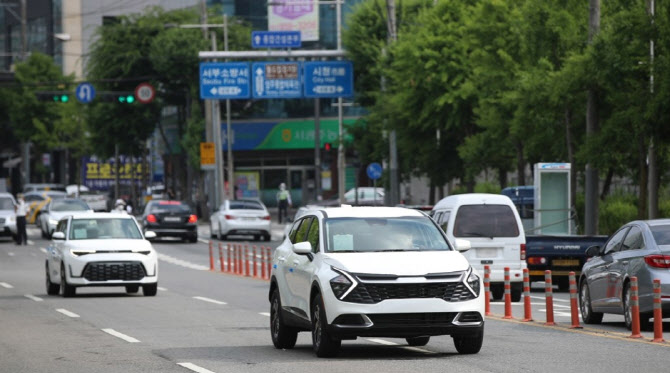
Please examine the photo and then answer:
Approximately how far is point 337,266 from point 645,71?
1768 cm

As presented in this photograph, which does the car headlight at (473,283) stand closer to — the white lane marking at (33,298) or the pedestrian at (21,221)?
the white lane marking at (33,298)

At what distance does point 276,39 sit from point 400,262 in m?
42.4

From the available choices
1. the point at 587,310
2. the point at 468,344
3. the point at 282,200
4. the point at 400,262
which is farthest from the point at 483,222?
the point at 282,200

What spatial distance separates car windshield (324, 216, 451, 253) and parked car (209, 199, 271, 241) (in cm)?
3827

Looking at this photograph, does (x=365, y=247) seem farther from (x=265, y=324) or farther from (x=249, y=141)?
(x=249, y=141)

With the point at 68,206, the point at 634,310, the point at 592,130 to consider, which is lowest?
the point at 68,206

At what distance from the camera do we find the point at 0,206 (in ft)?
180

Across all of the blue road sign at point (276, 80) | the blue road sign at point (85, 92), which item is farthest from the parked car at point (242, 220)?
the blue road sign at point (85, 92)

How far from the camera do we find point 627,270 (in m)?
19.1

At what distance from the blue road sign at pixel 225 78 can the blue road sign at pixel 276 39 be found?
4.48 feet

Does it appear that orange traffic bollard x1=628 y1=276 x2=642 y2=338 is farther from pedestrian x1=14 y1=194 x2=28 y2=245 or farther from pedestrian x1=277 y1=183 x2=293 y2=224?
pedestrian x1=277 y1=183 x2=293 y2=224

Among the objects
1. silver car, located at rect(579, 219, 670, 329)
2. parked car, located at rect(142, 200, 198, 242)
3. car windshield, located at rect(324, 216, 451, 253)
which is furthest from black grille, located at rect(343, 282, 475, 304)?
parked car, located at rect(142, 200, 198, 242)

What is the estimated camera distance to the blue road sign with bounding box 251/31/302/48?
184 ft

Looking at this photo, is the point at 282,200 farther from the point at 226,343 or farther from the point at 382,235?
the point at 382,235
